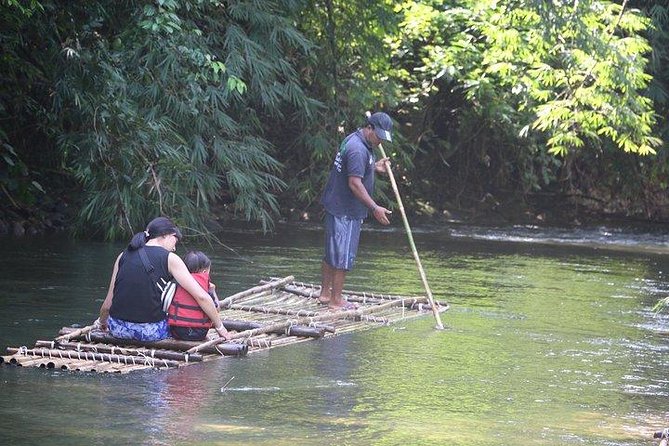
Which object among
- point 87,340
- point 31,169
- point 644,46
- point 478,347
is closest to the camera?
point 87,340

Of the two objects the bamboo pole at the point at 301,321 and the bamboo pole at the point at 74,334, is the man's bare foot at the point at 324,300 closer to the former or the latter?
the bamboo pole at the point at 301,321

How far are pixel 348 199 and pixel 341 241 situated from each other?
38cm

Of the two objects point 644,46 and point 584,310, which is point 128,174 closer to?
point 584,310

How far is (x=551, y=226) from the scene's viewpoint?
77.6 feet

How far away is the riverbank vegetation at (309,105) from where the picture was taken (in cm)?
1295

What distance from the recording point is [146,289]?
28.6 feet

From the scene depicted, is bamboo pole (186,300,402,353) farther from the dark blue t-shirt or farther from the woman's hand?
the dark blue t-shirt

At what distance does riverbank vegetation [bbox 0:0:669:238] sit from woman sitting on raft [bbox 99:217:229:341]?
2.39 metres

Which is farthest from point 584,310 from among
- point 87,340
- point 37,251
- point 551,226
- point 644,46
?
point 551,226

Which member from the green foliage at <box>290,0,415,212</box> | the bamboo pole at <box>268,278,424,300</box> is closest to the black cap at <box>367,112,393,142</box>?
the bamboo pole at <box>268,278,424,300</box>

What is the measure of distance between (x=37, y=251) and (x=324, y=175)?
6728 millimetres

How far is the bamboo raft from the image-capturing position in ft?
27.3

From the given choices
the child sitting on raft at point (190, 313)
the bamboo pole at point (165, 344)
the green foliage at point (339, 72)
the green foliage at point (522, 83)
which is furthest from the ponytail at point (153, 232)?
the green foliage at point (339, 72)

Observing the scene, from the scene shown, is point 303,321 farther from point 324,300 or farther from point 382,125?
point 382,125
